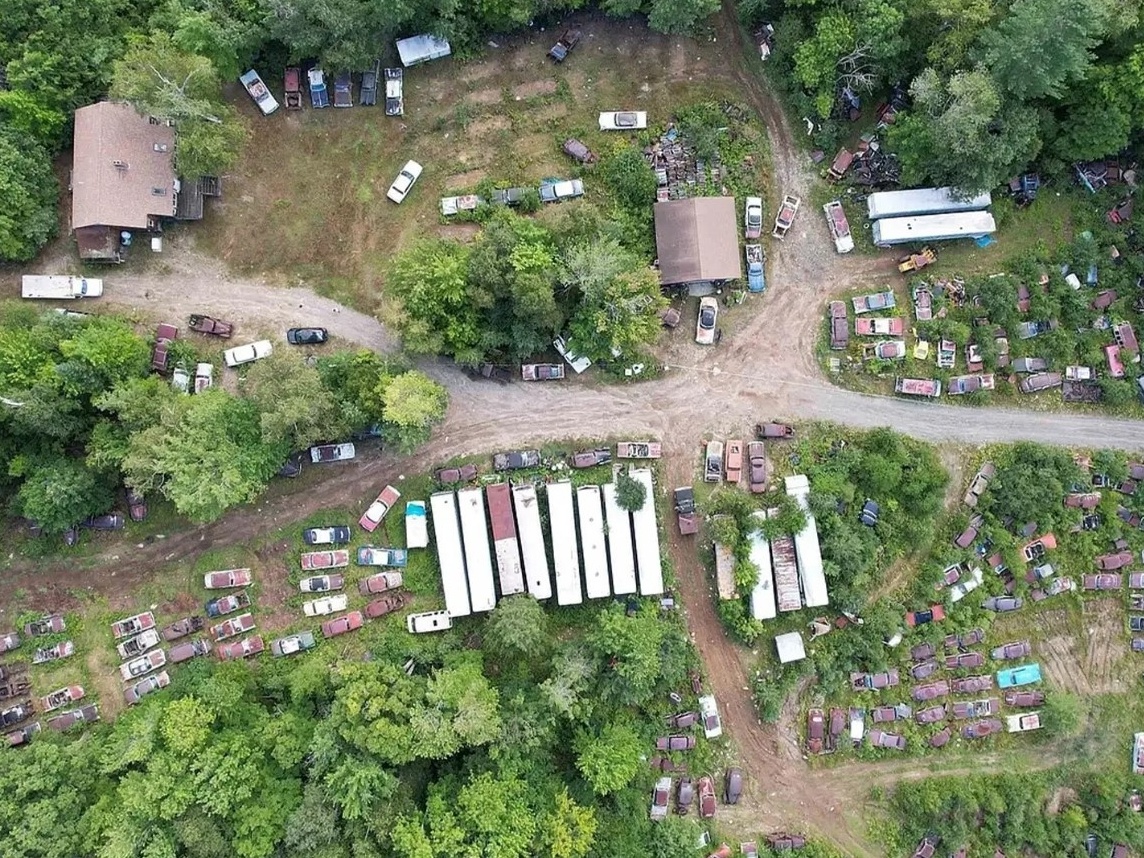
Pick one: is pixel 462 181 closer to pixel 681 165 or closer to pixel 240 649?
pixel 681 165

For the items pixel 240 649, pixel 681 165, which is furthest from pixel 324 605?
pixel 681 165

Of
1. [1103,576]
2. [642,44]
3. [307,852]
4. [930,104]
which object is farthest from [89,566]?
[1103,576]

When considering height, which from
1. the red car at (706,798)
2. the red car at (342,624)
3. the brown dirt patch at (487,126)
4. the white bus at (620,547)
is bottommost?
the red car at (706,798)

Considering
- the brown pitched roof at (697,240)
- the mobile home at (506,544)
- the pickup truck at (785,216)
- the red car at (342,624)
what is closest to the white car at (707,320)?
the brown pitched roof at (697,240)

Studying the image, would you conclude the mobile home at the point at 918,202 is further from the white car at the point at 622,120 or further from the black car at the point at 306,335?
the black car at the point at 306,335

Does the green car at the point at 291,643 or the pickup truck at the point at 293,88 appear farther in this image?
the pickup truck at the point at 293,88

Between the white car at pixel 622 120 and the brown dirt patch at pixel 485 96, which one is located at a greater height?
the brown dirt patch at pixel 485 96

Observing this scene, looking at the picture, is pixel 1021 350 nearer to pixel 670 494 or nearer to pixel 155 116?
pixel 670 494
